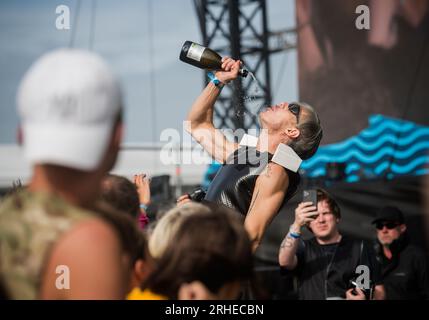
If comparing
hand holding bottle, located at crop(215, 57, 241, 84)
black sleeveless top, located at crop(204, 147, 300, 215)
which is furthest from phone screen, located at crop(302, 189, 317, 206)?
hand holding bottle, located at crop(215, 57, 241, 84)

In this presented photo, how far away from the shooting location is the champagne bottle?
290cm

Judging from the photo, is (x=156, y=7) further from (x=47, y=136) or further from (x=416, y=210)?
(x=47, y=136)

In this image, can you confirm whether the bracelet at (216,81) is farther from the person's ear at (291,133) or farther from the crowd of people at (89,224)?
the crowd of people at (89,224)

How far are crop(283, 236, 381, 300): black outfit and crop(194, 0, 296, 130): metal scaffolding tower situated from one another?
207 centimetres

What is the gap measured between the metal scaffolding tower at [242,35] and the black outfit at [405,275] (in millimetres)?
1946

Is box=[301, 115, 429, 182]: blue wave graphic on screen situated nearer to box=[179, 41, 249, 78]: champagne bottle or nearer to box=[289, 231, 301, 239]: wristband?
box=[289, 231, 301, 239]: wristband

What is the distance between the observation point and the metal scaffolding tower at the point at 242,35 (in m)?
5.82

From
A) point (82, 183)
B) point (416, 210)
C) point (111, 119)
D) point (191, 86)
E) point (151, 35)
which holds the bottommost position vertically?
point (416, 210)

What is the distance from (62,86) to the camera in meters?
1.02

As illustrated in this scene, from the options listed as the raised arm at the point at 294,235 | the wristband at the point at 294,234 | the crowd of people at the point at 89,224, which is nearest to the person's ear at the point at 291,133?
the raised arm at the point at 294,235

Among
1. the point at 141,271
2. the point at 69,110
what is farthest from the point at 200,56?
the point at 69,110
